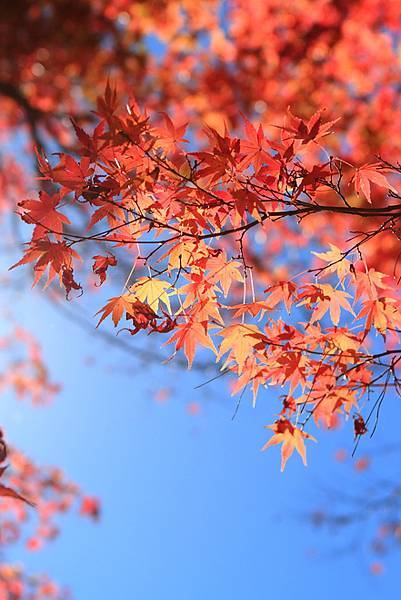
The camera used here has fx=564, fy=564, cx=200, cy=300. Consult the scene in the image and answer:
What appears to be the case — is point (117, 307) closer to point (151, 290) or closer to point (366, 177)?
point (151, 290)

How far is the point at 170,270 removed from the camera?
7.00ft

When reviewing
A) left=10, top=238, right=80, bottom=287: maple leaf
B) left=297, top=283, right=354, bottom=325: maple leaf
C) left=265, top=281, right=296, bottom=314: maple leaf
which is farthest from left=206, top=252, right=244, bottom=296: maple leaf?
left=10, top=238, right=80, bottom=287: maple leaf

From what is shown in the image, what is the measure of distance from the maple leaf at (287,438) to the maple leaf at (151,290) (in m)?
0.62

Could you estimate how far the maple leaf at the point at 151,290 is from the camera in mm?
2119

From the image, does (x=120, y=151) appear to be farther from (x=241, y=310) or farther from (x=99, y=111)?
(x=241, y=310)

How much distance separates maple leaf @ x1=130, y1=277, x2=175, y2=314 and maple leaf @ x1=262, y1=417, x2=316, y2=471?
62 centimetres

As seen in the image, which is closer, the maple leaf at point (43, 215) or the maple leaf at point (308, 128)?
the maple leaf at point (308, 128)

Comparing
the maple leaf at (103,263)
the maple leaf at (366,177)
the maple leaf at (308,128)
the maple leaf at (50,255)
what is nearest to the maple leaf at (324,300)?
the maple leaf at (366,177)

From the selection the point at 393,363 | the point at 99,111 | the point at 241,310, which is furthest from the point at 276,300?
the point at 99,111

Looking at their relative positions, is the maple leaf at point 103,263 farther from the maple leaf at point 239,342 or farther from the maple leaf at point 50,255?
the maple leaf at point 239,342

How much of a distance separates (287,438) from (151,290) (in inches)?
31.2

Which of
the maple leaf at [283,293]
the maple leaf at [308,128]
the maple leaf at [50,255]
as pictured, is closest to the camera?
the maple leaf at [308,128]

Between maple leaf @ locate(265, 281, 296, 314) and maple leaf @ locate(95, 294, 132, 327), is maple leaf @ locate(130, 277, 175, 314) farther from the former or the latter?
maple leaf @ locate(265, 281, 296, 314)

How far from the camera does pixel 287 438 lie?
223cm
